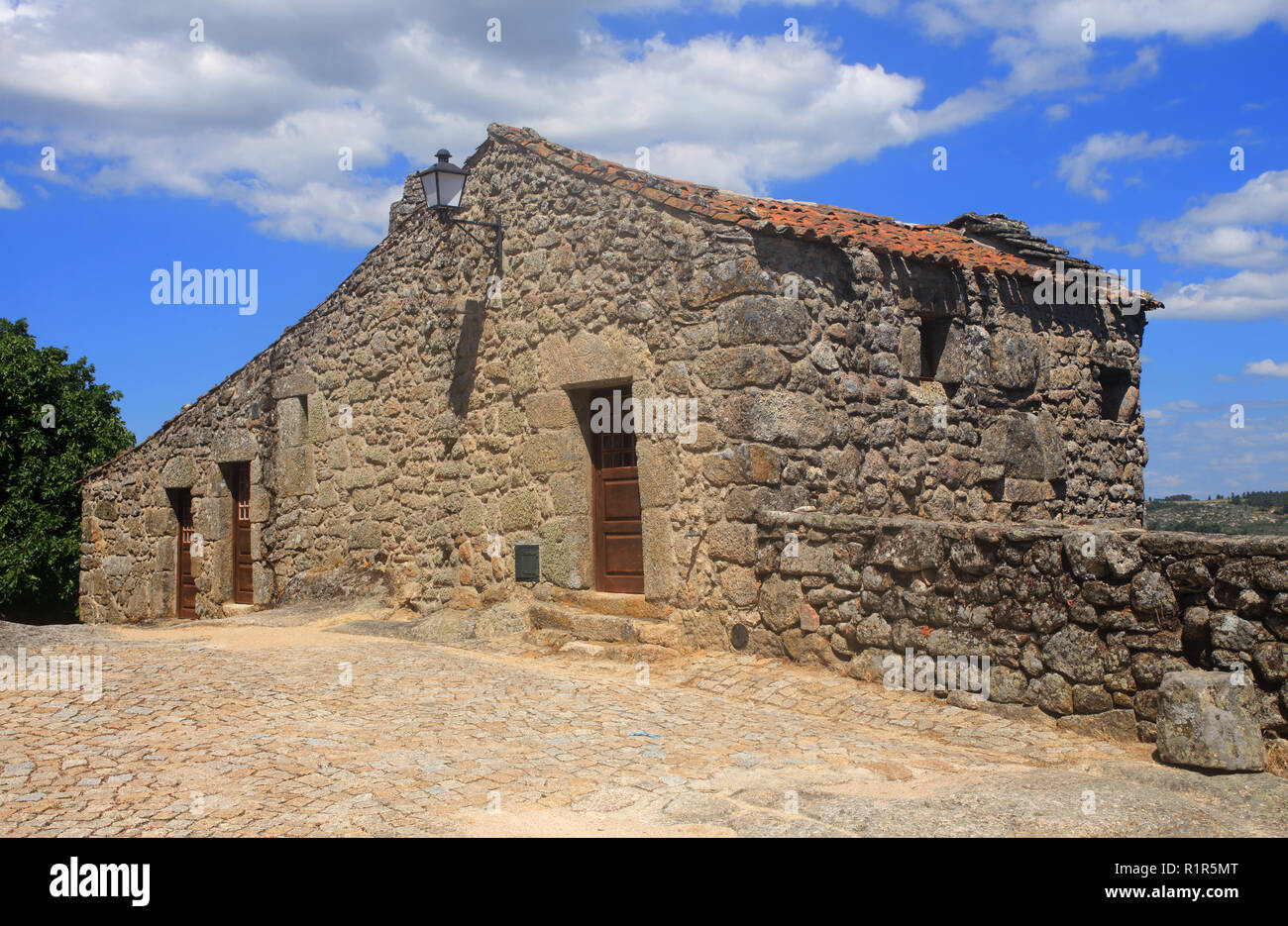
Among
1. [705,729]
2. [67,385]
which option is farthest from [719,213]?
[67,385]

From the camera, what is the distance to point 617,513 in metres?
8.31

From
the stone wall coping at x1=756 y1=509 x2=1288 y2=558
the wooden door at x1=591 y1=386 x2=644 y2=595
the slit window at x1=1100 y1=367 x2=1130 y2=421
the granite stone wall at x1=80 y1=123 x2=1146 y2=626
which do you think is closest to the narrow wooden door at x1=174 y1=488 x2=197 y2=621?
the granite stone wall at x1=80 y1=123 x2=1146 y2=626

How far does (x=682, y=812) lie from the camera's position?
3.88 metres

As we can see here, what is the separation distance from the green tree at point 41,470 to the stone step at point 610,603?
450 inches

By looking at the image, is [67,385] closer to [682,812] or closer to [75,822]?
[75,822]

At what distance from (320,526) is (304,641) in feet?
10.2

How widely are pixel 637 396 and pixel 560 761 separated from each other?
12.2 ft

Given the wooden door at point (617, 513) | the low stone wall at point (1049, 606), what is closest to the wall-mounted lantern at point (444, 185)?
the wooden door at point (617, 513)

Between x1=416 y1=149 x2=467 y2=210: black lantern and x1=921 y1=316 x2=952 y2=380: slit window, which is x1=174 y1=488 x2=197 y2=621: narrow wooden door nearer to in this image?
x1=416 y1=149 x2=467 y2=210: black lantern

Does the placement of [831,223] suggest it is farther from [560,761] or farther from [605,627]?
[560,761]

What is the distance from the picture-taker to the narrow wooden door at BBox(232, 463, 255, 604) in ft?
42.0
